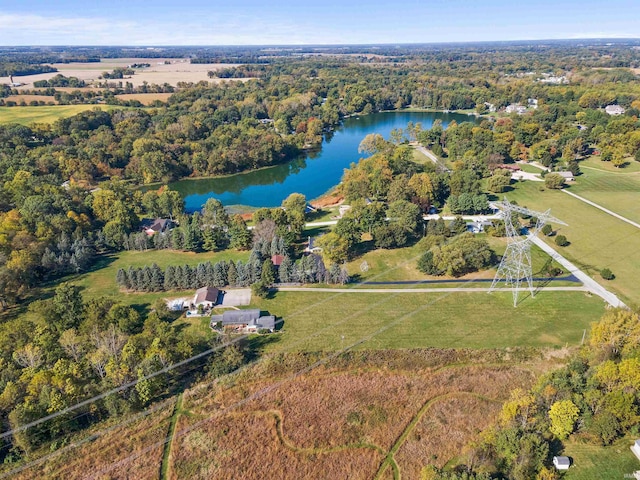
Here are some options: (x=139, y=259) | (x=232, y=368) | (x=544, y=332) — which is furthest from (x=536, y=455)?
(x=139, y=259)

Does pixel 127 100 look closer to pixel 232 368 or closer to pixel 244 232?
pixel 244 232

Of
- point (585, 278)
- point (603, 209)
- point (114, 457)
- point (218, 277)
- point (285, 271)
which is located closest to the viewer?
point (114, 457)

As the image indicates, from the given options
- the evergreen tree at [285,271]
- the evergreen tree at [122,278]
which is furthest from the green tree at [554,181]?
the evergreen tree at [122,278]

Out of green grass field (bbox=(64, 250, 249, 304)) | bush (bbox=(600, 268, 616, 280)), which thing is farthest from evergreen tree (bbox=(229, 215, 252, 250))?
bush (bbox=(600, 268, 616, 280))

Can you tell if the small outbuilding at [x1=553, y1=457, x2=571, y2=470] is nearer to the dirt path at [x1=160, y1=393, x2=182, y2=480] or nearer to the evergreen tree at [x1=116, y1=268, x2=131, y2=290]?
the dirt path at [x1=160, y1=393, x2=182, y2=480]

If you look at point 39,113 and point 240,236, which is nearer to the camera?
point 240,236

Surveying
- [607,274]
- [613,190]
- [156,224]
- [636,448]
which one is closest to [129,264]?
[156,224]

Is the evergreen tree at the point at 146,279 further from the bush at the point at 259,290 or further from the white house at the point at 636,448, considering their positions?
the white house at the point at 636,448

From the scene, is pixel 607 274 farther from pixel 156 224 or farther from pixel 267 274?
pixel 156 224
